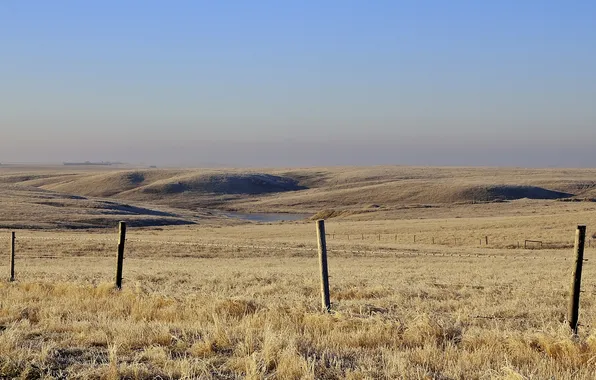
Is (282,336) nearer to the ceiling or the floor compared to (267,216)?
nearer to the ceiling

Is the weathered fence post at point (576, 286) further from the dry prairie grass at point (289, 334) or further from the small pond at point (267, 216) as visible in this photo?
the small pond at point (267, 216)

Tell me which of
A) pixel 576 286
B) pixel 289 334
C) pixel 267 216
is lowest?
pixel 267 216

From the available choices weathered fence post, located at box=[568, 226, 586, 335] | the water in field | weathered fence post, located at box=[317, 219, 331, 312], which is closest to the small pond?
the water in field

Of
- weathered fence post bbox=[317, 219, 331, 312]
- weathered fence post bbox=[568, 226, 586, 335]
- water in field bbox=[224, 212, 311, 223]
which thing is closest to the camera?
weathered fence post bbox=[568, 226, 586, 335]

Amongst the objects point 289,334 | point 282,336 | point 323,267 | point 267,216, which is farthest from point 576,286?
point 267,216

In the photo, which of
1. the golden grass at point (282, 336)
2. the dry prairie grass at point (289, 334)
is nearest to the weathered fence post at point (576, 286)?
the dry prairie grass at point (289, 334)

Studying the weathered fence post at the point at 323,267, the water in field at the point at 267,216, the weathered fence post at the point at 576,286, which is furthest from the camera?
the water in field at the point at 267,216

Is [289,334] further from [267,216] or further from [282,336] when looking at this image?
[267,216]

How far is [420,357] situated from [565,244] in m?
38.0

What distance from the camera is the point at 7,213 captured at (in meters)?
60.3

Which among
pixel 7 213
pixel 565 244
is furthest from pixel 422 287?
pixel 7 213

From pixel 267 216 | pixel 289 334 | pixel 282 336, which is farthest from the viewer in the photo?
pixel 267 216

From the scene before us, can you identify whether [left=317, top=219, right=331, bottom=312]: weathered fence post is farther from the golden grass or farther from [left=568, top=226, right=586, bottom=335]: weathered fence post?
[left=568, top=226, right=586, bottom=335]: weathered fence post

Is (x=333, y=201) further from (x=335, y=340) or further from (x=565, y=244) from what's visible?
(x=335, y=340)
